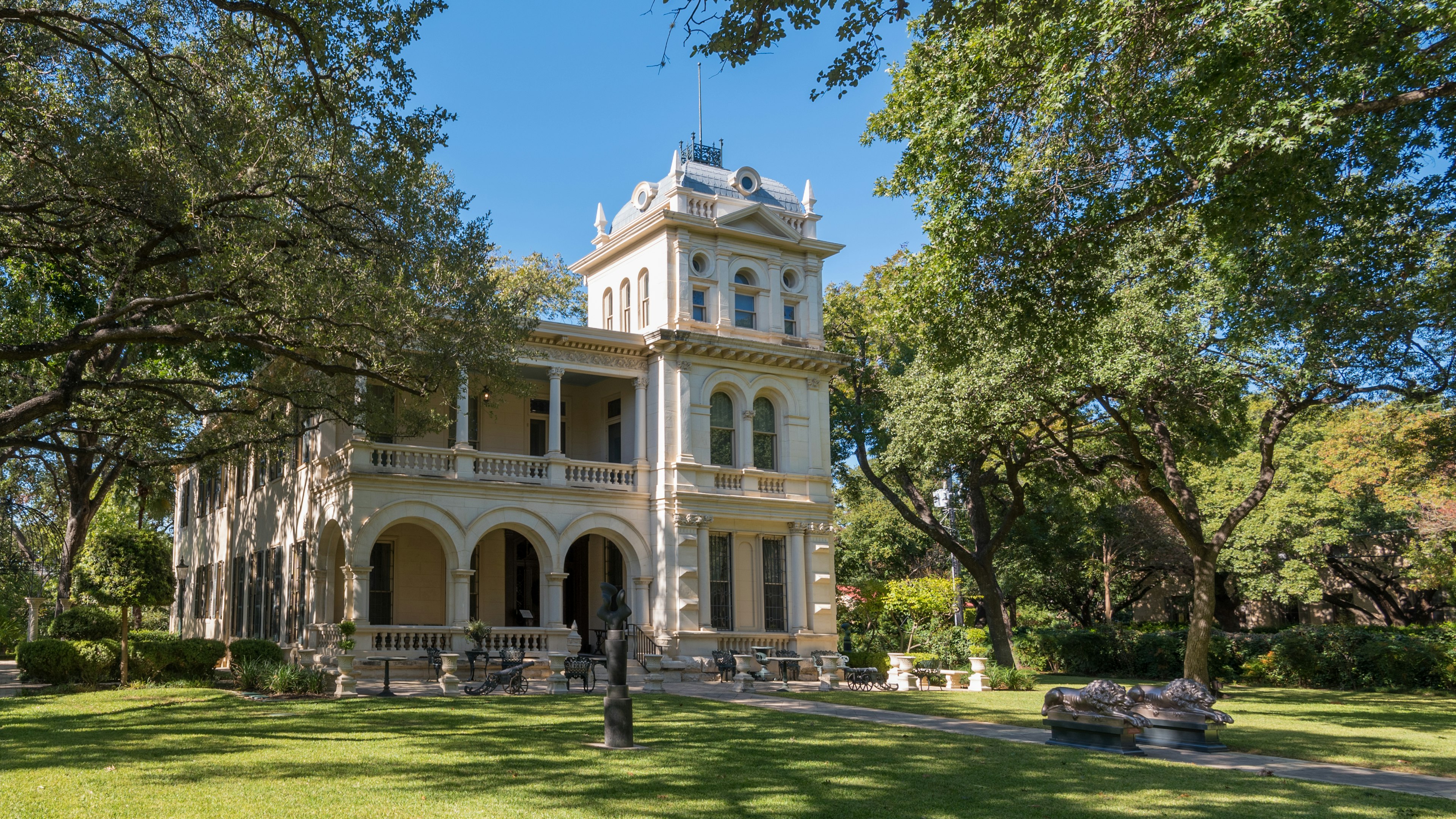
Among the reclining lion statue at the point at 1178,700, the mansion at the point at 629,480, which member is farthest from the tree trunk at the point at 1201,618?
the mansion at the point at 629,480

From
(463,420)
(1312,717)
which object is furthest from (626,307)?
(1312,717)

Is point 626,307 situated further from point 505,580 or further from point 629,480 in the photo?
point 505,580

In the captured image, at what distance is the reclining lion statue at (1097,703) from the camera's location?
14.1m

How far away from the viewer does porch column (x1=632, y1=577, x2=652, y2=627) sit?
28203 millimetres

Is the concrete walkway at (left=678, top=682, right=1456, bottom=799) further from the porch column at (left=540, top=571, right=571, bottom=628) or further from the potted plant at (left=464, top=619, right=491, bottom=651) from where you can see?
the porch column at (left=540, top=571, right=571, bottom=628)

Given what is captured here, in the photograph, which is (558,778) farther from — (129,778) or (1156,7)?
(1156,7)

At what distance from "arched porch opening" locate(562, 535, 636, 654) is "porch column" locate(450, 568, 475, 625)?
4.26 m

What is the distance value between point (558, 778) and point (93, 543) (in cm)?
1548

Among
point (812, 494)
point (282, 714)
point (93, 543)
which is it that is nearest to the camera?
point (282, 714)

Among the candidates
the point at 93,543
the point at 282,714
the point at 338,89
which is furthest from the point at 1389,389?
the point at 93,543

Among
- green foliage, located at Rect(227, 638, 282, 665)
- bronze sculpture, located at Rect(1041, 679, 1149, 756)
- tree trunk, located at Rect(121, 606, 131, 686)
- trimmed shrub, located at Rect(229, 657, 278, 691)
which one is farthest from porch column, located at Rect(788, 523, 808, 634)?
tree trunk, located at Rect(121, 606, 131, 686)

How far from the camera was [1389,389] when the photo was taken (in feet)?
63.5

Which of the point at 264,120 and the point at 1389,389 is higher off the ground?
the point at 264,120

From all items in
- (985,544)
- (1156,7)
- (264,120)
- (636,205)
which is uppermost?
(636,205)
